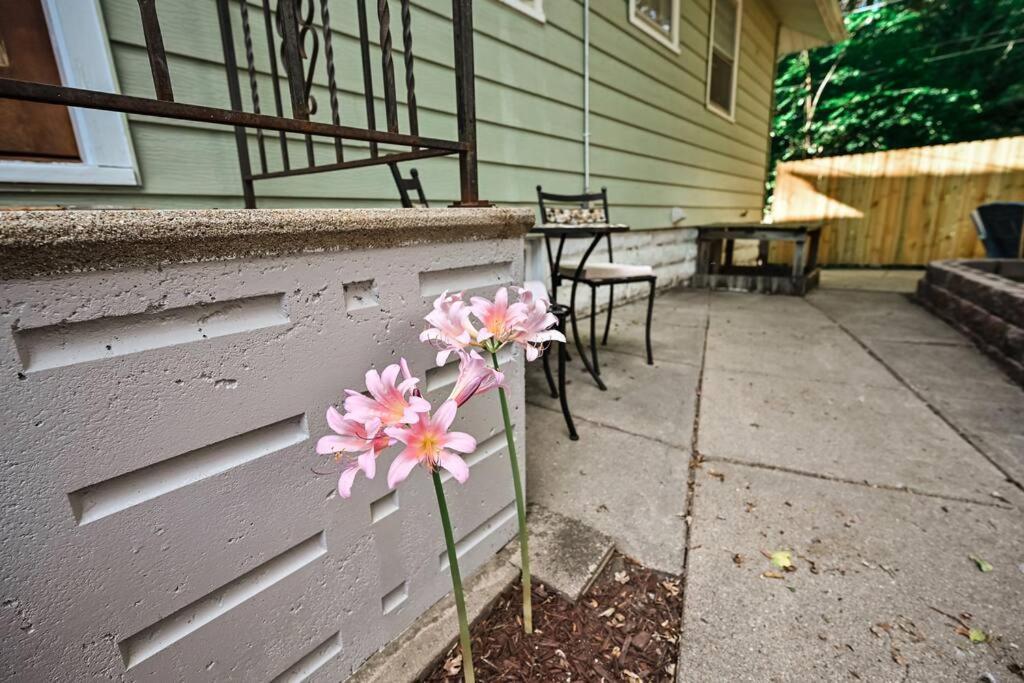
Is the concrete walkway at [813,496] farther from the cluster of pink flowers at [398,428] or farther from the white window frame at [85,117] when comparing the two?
the white window frame at [85,117]

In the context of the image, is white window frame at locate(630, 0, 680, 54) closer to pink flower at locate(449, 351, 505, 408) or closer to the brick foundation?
the brick foundation

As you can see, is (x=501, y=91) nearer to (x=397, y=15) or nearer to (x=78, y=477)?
(x=397, y=15)

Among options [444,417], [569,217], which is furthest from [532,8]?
[444,417]

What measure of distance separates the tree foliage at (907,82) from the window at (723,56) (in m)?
6.34

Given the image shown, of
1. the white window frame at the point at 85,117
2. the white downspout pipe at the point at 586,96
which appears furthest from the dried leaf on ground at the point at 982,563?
the white downspout pipe at the point at 586,96

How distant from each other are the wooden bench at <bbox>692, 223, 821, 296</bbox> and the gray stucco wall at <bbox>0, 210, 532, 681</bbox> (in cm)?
483

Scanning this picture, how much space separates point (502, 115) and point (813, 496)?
2.52 metres

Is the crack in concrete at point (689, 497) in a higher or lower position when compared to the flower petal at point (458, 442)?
lower

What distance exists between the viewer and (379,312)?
84cm

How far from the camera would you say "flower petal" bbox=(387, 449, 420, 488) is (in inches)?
22.9

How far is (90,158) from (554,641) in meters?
1.88

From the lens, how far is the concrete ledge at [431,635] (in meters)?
0.90

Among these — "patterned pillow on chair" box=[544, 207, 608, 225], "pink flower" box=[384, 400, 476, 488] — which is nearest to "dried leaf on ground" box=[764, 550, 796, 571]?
"pink flower" box=[384, 400, 476, 488]

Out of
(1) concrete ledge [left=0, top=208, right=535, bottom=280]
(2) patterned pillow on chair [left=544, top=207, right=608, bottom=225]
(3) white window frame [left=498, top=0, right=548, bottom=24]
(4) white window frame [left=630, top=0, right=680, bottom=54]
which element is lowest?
(1) concrete ledge [left=0, top=208, right=535, bottom=280]
